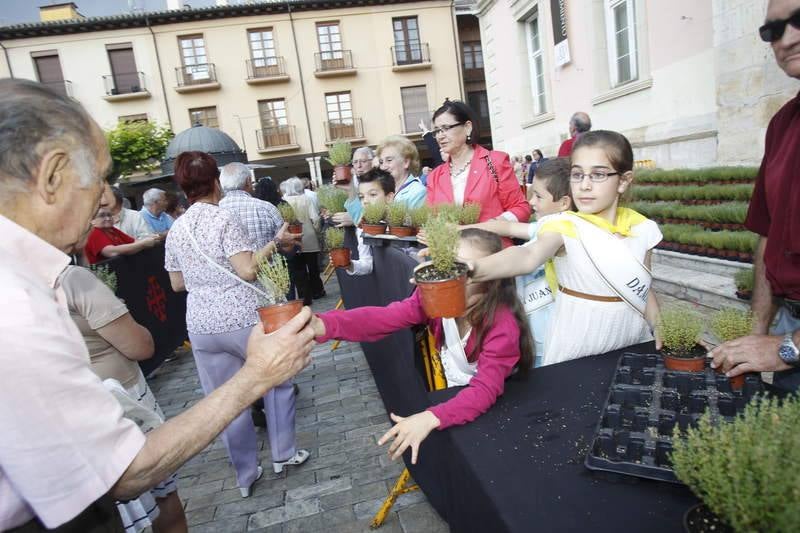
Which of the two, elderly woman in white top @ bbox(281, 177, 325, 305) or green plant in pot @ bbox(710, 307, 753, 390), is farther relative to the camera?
elderly woman in white top @ bbox(281, 177, 325, 305)

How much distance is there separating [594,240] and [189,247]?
251 centimetres

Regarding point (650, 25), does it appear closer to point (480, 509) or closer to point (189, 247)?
point (189, 247)

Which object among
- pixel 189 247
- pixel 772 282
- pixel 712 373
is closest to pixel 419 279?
pixel 712 373

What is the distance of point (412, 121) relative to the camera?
28750 mm

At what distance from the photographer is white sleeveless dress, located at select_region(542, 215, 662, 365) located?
1.94 metres

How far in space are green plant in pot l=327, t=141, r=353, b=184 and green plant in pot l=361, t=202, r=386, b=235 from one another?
5.60ft

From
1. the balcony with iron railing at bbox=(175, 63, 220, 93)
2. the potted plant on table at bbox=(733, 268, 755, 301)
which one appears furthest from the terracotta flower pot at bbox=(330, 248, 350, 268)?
the balcony with iron railing at bbox=(175, 63, 220, 93)

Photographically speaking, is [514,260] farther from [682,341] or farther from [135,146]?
[135,146]

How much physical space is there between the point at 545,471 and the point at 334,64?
2960 centimetres

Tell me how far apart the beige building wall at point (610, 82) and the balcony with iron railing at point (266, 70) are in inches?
559

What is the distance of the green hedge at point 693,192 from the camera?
558 cm

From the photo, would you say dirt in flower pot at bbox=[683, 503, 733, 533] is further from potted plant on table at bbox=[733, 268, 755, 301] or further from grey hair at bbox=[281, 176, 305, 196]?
grey hair at bbox=[281, 176, 305, 196]

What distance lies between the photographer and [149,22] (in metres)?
26.2

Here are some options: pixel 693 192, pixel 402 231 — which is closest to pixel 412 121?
pixel 693 192
